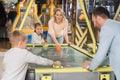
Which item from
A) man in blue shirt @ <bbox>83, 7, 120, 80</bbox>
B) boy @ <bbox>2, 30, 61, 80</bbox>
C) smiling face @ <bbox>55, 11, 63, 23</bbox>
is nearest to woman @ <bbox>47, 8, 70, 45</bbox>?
smiling face @ <bbox>55, 11, 63, 23</bbox>

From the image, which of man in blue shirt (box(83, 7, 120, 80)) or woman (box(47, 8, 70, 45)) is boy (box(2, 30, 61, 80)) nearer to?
man in blue shirt (box(83, 7, 120, 80))

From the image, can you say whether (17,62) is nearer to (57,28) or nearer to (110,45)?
(110,45)

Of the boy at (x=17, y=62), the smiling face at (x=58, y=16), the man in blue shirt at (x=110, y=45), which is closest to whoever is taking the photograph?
the man in blue shirt at (x=110, y=45)

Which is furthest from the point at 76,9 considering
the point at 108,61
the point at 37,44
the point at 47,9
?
the point at 108,61

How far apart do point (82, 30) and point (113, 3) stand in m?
1.17

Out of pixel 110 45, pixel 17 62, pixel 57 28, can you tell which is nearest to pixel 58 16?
pixel 57 28

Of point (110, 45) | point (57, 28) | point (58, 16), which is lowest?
point (57, 28)

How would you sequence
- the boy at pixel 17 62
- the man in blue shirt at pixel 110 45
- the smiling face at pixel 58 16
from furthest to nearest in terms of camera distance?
the smiling face at pixel 58 16 < the boy at pixel 17 62 < the man in blue shirt at pixel 110 45

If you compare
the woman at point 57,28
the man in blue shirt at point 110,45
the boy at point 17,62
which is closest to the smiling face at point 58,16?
the woman at point 57,28

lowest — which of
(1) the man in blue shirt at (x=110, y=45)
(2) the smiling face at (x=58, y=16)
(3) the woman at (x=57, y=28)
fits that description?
(3) the woman at (x=57, y=28)

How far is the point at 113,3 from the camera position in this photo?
8820mm

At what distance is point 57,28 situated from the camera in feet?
19.8

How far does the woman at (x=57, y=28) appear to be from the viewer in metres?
5.88

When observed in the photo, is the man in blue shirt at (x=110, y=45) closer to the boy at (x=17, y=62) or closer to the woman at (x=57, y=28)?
the boy at (x=17, y=62)
